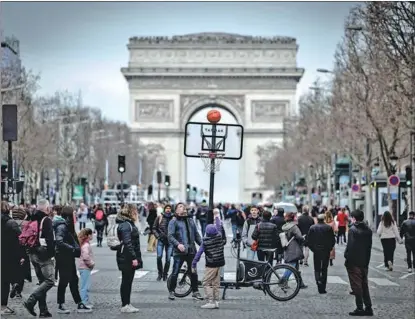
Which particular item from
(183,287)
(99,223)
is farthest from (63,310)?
(99,223)

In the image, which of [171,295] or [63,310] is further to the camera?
[171,295]

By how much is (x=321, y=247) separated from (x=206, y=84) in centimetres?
12189

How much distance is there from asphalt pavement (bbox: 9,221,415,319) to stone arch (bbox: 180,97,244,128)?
377 feet

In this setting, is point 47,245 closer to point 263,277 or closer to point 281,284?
point 263,277

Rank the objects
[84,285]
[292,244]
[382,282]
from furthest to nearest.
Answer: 1. [382,282]
2. [292,244]
3. [84,285]

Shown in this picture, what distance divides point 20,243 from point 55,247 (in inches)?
24.7

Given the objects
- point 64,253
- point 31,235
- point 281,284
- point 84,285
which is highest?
point 31,235

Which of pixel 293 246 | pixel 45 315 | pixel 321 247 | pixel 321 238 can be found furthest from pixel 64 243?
pixel 321 238

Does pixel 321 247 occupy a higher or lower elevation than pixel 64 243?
lower

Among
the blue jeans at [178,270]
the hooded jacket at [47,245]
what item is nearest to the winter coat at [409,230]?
the blue jeans at [178,270]

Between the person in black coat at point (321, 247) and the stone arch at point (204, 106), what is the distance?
11929 centimetres

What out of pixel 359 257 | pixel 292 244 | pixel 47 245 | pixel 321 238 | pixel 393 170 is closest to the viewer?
pixel 47 245

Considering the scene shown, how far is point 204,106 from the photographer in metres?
147

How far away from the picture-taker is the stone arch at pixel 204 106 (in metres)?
143
